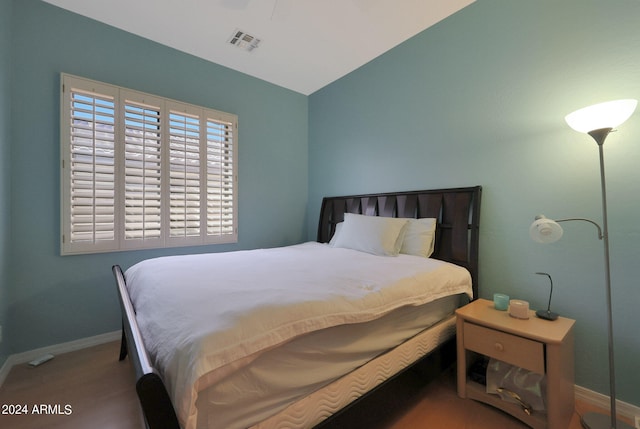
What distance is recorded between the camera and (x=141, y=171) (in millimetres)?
2406

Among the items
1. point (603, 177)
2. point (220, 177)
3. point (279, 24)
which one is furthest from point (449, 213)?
point (220, 177)

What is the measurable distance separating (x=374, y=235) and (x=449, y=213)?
2.11ft

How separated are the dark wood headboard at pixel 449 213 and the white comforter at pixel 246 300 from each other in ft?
0.69

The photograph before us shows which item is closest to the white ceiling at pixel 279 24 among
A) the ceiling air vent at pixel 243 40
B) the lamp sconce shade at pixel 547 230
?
→ the ceiling air vent at pixel 243 40

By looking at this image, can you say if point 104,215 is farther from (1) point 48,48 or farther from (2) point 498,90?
(2) point 498,90

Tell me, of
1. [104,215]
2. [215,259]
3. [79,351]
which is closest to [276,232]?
[215,259]

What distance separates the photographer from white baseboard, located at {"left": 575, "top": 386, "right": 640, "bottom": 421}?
1397 millimetres

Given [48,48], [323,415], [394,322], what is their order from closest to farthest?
[323,415], [394,322], [48,48]

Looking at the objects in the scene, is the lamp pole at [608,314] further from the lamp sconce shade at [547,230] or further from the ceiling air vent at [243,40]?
the ceiling air vent at [243,40]

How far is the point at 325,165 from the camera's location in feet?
11.4

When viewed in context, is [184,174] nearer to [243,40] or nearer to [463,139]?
[243,40]

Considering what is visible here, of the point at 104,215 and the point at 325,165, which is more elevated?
the point at 325,165

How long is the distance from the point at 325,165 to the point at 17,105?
284 cm

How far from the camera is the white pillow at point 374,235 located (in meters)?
2.17
